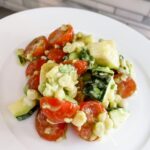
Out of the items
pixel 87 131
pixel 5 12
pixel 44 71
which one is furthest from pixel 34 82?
pixel 5 12

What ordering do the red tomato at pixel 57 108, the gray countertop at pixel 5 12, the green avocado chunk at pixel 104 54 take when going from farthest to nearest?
the gray countertop at pixel 5 12 < the green avocado chunk at pixel 104 54 < the red tomato at pixel 57 108

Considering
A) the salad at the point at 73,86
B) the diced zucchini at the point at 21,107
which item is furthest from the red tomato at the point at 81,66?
the diced zucchini at the point at 21,107

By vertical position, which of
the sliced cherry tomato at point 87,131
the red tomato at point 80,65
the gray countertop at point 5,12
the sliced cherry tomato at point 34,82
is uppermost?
the red tomato at point 80,65

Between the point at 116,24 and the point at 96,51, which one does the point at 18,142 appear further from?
the point at 116,24

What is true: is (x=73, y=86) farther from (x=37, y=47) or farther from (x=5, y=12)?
(x=5, y=12)

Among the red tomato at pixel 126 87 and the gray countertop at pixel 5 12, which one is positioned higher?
the red tomato at pixel 126 87

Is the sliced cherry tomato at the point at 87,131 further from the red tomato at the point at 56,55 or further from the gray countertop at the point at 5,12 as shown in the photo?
the gray countertop at the point at 5,12

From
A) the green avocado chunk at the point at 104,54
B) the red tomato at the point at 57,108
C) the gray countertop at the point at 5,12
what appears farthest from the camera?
the gray countertop at the point at 5,12

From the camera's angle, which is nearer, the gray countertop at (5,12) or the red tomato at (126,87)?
the red tomato at (126,87)
